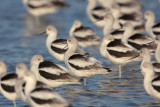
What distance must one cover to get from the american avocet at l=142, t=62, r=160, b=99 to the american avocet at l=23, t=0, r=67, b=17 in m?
13.2

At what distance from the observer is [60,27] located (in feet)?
66.7

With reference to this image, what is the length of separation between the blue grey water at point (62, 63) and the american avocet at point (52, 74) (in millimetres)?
435

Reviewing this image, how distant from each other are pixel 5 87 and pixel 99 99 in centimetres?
220

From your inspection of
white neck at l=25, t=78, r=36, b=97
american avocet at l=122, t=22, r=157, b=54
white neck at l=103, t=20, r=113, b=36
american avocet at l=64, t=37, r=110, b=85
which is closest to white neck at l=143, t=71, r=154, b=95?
american avocet at l=64, t=37, r=110, b=85

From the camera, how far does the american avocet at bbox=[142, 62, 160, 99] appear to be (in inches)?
374

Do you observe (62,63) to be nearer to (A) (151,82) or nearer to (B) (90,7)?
(A) (151,82)

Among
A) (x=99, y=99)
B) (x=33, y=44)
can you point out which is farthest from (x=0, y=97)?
(x=33, y=44)

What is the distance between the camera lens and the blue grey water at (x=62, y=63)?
412 inches

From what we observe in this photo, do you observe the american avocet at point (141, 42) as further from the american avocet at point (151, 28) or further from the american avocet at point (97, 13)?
the american avocet at point (97, 13)

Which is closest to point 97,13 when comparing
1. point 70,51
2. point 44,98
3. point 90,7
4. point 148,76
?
point 90,7

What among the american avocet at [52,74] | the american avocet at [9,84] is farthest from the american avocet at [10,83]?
the american avocet at [52,74]

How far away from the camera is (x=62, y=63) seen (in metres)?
14.5

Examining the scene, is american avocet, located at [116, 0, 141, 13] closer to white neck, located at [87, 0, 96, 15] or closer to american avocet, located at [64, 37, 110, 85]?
white neck, located at [87, 0, 96, 15]

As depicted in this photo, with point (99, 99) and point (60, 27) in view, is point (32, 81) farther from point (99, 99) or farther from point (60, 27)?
point (60, 27)
